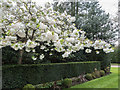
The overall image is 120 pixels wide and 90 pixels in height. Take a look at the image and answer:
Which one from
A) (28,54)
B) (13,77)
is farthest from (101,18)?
(13,77)

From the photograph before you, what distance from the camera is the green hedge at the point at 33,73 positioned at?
14.7ft

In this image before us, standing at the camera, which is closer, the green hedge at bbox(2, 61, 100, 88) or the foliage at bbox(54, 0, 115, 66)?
the green hedge at bbox(2, 61, 100, 88)

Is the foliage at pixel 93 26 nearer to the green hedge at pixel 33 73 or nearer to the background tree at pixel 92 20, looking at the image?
the background tree at pixel 92 20

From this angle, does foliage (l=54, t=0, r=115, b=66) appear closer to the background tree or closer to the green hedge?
the background tree

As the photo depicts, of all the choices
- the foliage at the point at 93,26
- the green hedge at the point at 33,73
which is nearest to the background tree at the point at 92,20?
the foliage at the point at 93,26

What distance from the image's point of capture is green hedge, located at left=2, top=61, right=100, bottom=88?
4472mm

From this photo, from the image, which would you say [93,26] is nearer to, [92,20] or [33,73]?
[92,20]

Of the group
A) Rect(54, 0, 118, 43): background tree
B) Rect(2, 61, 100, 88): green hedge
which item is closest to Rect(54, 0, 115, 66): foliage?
Rect(54, 0, 118, 43): background tree

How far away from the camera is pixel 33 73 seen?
507 centimetres

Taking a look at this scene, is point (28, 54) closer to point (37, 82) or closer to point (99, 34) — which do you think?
point (37, 82)

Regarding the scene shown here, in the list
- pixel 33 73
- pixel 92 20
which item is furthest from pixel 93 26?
pixel 33 73

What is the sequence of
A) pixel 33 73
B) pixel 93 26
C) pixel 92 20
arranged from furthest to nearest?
pixel 93 26, pixel 92 20, pixel 33 73

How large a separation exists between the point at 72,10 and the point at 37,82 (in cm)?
740

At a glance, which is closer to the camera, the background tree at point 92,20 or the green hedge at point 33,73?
the green hedge at point 33,73
